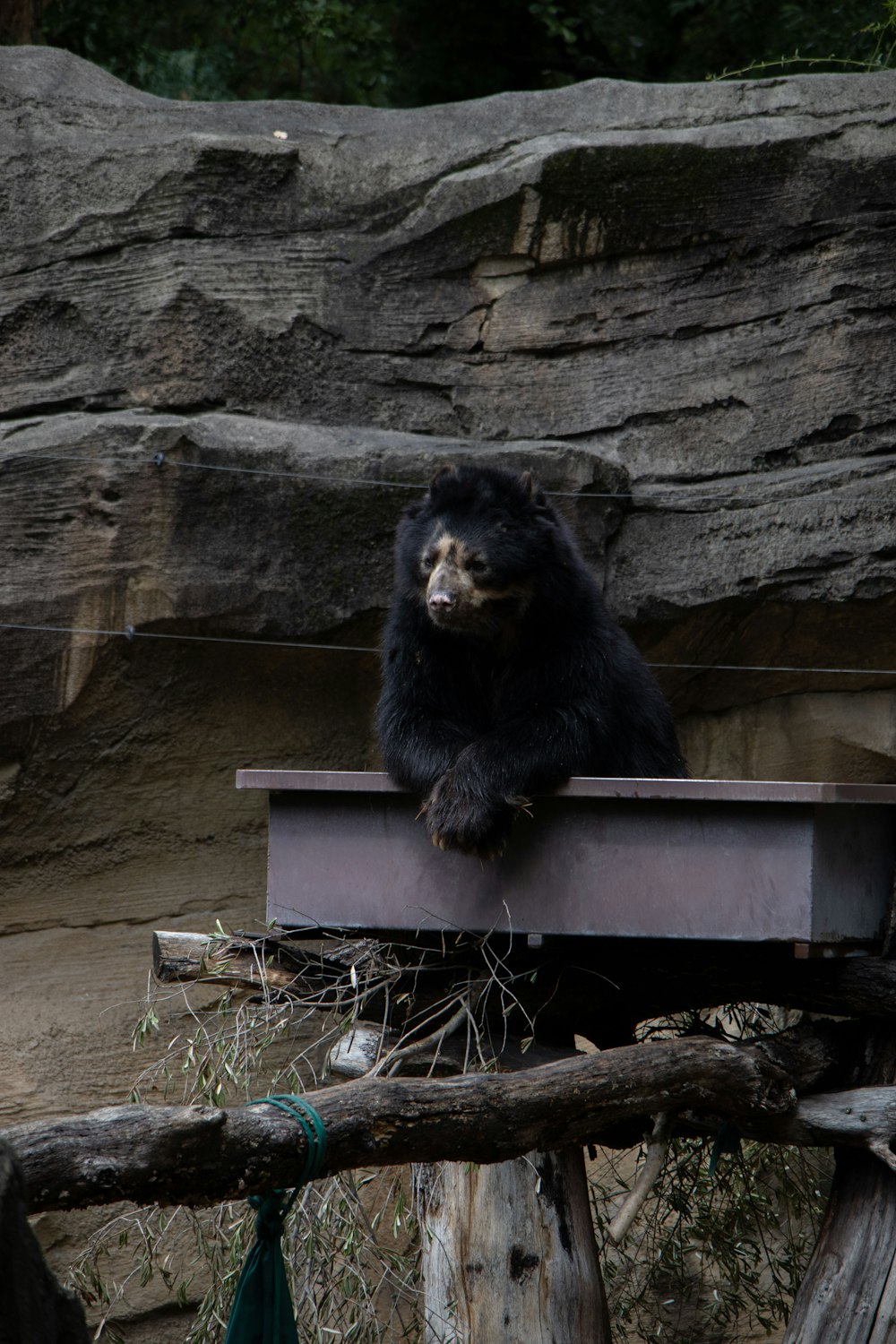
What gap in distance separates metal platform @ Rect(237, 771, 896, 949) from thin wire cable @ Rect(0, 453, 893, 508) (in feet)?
5.86

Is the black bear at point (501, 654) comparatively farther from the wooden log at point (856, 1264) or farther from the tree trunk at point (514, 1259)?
the wooden log at point (856, 1264)

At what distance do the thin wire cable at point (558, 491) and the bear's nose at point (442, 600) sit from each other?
3.95 feet

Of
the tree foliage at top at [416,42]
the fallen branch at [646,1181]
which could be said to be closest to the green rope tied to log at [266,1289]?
the fallen branch at [646,1181]

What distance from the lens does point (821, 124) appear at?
5.43m

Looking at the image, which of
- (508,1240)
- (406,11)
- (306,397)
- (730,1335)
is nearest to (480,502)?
(306,397)

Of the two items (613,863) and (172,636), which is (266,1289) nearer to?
(613,863)

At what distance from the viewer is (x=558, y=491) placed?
5.32 m

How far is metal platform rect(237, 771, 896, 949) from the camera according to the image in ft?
10.8

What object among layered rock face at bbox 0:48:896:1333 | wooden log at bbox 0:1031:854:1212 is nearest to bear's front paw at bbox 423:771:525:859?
wooden log at bbox 0:1031:854:1212

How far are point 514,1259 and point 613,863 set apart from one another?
109cm

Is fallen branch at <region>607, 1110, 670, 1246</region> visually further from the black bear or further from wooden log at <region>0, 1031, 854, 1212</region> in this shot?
the black bear

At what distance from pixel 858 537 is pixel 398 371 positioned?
5.93 ft

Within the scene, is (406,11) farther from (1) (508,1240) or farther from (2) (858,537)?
(1) (508,1240)

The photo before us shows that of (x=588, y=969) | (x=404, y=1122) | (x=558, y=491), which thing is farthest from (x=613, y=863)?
(x=558, y=491)
